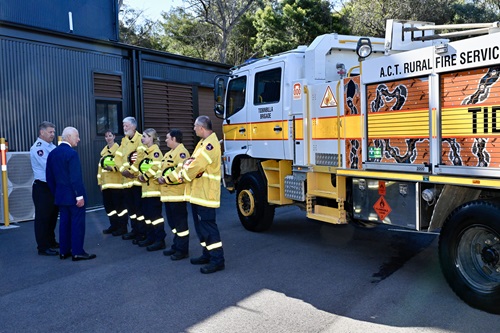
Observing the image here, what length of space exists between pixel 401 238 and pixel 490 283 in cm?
299

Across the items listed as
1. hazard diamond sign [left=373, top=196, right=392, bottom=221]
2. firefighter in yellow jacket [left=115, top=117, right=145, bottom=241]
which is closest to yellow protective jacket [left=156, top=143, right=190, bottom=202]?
firefighter in yellow jacket [left=115, top=117, right=145, bottom=241]

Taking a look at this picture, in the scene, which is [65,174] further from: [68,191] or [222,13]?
[222,13]

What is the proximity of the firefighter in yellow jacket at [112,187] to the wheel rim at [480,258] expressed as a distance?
213 inches

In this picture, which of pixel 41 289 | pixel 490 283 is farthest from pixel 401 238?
pixel 41 289

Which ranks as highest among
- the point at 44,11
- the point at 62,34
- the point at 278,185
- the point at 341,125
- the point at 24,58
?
the point at 44,11

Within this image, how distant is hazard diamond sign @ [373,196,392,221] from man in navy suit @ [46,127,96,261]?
397 centimetres

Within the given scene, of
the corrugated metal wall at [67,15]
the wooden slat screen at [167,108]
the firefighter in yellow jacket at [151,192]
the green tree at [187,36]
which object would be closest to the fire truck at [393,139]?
the firefighter in yellow jacket at [151,192]

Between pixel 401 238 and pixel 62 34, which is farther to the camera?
pixel 62 34

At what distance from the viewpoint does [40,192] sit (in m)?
7.00

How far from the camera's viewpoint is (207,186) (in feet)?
19.0

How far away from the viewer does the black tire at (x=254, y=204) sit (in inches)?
308

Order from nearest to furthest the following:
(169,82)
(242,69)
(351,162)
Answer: (351,162)
(242,69)
(169,82)

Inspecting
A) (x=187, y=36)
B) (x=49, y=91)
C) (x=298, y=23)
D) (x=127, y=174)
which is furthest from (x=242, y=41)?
(x=127, y=174)

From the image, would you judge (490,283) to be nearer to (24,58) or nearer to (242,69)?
(242,69)
